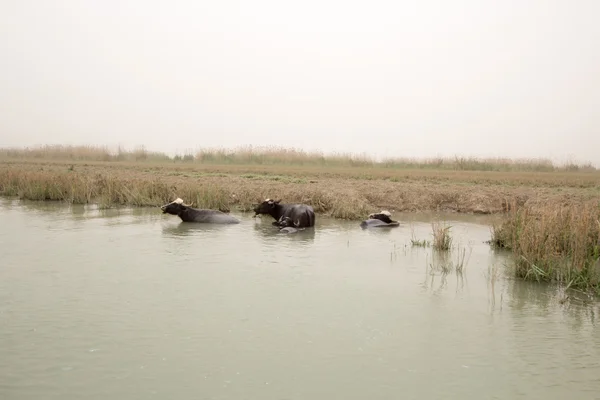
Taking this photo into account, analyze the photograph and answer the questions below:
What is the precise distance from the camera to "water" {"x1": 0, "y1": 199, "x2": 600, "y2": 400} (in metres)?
3.41

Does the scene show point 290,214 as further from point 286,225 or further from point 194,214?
point 194,214

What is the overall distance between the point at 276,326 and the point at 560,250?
4.80 meters

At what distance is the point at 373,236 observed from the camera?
31.1 feet

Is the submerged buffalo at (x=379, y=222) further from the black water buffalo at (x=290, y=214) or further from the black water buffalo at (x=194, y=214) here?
the black water buffalo at (x=194, y=214)

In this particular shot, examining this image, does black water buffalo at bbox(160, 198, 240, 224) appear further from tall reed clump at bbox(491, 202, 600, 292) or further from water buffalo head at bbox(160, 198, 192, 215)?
tall reed clump at bbox(491, 202, 600, 292)

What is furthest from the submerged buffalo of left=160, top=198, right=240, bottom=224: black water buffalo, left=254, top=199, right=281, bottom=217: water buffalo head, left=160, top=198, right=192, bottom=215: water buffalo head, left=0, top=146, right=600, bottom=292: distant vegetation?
left=160, top=198, right=192, bottom=215: water buffalo head

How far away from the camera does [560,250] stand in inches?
285

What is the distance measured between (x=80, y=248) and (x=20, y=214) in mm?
4572

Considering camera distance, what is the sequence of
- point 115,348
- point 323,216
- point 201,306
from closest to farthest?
point 115,348
point 201,306
point 323,216

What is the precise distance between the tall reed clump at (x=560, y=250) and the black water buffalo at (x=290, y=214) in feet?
13.2

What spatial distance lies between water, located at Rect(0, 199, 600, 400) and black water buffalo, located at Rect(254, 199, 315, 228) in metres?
2.23

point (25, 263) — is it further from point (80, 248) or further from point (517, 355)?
point (517, 355)

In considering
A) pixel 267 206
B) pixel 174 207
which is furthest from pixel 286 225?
pixel 174 207

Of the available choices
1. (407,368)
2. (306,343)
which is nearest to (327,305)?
(306,343)
